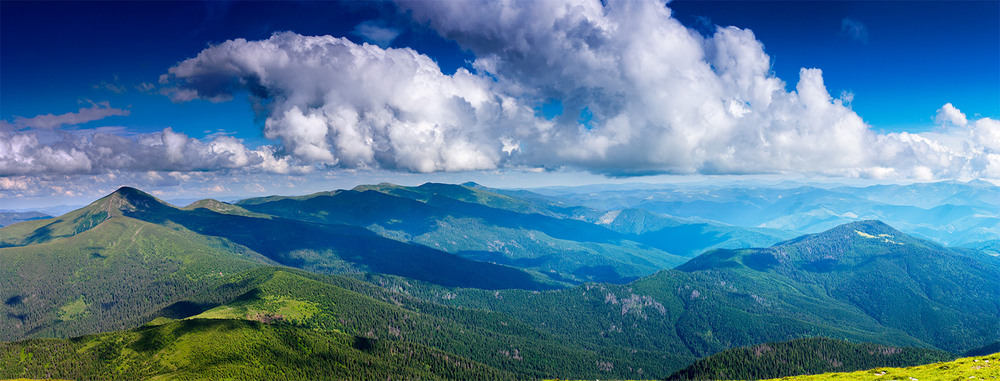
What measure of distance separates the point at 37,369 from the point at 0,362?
14.7m

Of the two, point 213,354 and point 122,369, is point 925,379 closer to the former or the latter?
point 213,354

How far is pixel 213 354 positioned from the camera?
630 feet

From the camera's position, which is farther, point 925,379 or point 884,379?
point 884,379

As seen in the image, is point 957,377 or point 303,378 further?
point 303,378

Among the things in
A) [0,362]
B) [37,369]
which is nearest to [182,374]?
[37,369]

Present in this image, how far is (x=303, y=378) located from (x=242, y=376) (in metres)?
25.0

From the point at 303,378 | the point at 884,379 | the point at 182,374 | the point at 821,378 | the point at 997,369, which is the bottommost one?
the point at 303,378

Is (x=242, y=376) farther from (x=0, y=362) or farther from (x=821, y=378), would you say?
(x=821, y=378)

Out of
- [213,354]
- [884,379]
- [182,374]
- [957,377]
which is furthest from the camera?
[213,354]

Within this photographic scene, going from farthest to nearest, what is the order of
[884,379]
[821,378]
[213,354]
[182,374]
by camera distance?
[213,354] < [182,374] < [821,378] < [884,379]

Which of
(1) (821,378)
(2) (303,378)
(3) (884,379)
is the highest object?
(3) (884,379)

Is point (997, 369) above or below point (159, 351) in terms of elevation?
above

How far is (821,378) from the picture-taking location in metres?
86.0

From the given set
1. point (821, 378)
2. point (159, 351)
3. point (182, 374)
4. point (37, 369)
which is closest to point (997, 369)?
point (821, 378)
